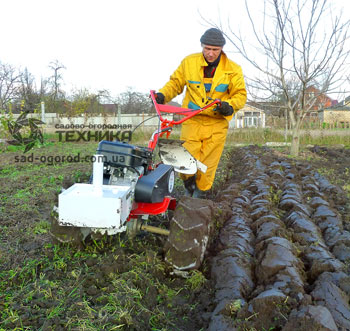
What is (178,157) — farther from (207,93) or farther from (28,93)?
(28,93)

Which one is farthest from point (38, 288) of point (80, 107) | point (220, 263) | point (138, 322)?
point (80, 107)

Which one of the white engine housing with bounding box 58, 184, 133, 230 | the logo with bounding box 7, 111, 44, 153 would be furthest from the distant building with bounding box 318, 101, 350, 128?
the logo with bounding box 7, 111, 44, 153

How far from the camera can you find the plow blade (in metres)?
3.53

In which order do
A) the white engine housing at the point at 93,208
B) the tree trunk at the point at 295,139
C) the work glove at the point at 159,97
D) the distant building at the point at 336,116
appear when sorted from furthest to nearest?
the tree trunk at the point at 295,139
the distant building at the point at 336,116
the work glove at the point at 159,97
the white engine housing at the point at 93,208

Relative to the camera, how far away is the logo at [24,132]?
428 inches

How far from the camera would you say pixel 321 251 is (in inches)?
110

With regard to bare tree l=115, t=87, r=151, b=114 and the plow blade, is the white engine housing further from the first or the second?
bare tree l=115, t=87, r=151, b=114

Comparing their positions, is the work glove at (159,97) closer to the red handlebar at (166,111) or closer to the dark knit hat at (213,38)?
the red handlebar at (166,111)

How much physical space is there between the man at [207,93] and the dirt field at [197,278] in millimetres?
593

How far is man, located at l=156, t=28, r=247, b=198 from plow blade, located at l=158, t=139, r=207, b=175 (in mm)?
561

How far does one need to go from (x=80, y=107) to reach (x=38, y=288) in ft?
46.0

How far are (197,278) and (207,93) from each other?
83.7 inches

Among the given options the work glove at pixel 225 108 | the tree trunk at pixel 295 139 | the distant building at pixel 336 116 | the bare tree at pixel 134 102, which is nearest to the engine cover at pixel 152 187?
the work glove at pixel 225 108

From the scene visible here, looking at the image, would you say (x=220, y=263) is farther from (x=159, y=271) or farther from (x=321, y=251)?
(x=321, y=251)
